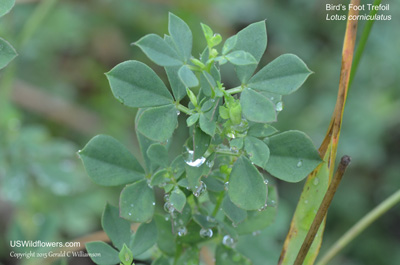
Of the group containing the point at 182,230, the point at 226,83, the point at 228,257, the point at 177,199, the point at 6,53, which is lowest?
the point at 226,83

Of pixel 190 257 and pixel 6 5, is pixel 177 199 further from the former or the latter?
pixel 6 5

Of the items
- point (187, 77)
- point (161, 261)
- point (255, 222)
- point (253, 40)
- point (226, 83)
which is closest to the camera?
point (187, 77)

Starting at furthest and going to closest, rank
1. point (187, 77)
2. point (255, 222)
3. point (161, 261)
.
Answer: point (255, 222)
point (161, 261)
point (187, 77)

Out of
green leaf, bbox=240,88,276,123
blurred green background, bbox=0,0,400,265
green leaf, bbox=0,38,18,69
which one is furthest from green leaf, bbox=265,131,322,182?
blurred green background, bbox=0,0,400,265

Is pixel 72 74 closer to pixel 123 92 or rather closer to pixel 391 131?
pixel 391 131

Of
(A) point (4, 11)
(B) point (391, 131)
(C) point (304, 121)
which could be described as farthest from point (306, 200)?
(B) point (391, 131)

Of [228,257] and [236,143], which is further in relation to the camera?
[228,257]

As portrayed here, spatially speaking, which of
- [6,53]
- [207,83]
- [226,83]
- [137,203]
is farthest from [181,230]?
[226,83]

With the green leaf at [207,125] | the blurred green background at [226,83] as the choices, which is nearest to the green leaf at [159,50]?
the green leaf at [207,125]
